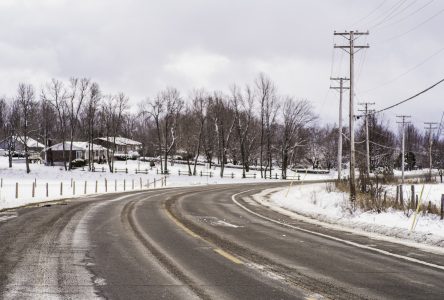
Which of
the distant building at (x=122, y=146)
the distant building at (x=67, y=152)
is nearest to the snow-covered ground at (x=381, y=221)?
the distant building at (x=67, y=152)

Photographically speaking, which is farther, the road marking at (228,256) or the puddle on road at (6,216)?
the puddle on road at (6,216)

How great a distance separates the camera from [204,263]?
884 cm

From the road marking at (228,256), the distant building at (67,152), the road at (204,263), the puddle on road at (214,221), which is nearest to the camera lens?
the road at (204,263)

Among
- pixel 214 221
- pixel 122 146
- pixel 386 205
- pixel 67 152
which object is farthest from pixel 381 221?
pixel 122 146

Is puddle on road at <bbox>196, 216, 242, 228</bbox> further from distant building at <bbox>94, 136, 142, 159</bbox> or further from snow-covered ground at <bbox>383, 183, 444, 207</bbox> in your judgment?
distant building at <bbox>94, 136, 142, 159</bbox>

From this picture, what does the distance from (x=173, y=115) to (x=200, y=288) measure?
89778 mm

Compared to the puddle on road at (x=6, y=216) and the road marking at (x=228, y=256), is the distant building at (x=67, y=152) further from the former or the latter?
the road marking at (x=228, y=256)

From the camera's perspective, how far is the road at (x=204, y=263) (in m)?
6.77

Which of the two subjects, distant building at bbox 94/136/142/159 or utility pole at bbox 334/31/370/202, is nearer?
utility pole at bbox 334/31/370/202

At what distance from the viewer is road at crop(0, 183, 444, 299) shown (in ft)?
22.2

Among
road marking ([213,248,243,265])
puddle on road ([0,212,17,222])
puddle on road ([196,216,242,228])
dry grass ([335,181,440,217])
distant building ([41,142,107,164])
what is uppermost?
distant building ([41,142,107,164])

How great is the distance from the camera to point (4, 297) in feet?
20.5

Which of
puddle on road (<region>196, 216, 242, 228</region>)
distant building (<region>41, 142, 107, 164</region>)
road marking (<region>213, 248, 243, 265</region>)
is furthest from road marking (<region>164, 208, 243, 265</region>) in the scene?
distant building (<region>41, 142, 107, 164</region>)

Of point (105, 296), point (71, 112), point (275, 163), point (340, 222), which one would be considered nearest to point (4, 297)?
point (105, 296)
